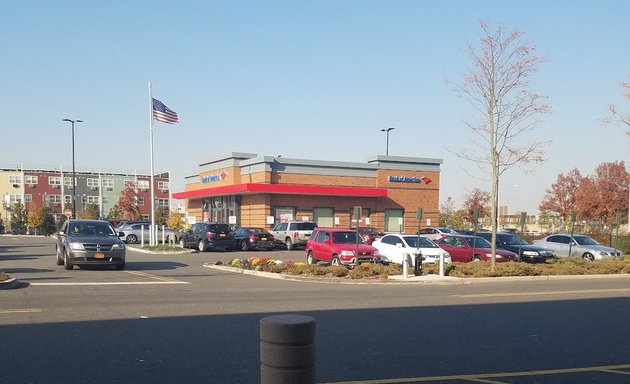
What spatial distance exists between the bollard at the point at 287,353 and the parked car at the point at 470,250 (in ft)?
75.3

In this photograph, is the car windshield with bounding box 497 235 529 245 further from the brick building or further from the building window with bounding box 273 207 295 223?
the building window with bounding box 273 207 295 223

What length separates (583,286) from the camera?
18.4 m

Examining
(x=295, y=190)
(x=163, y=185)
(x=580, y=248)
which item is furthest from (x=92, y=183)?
(x=580, y=248)

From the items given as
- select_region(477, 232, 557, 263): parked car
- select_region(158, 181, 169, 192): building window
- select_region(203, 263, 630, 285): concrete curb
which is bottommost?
select_region(203, 263, 630, 285): concrete curb

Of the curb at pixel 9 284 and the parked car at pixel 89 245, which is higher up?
the parked car at pixel 89 245

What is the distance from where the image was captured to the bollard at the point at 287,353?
3.72 meters

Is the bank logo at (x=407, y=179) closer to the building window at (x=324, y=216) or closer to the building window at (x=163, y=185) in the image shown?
the building window at (x=324, y=216)

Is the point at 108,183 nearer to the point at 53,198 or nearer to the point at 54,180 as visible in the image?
the point at 54,180

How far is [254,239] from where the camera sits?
36406mm

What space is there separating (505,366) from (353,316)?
4.32 metres

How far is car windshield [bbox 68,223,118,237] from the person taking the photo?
846 inches

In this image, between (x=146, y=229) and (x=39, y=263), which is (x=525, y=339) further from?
(x=146, y=229)

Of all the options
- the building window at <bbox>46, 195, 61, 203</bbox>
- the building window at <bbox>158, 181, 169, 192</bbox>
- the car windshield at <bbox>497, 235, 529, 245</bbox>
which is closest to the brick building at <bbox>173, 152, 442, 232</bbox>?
the car windshield at <bbox>497, 235, 529, 245</bbox>

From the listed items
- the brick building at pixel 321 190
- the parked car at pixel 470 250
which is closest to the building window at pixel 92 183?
the brick building at pixel 321 190
